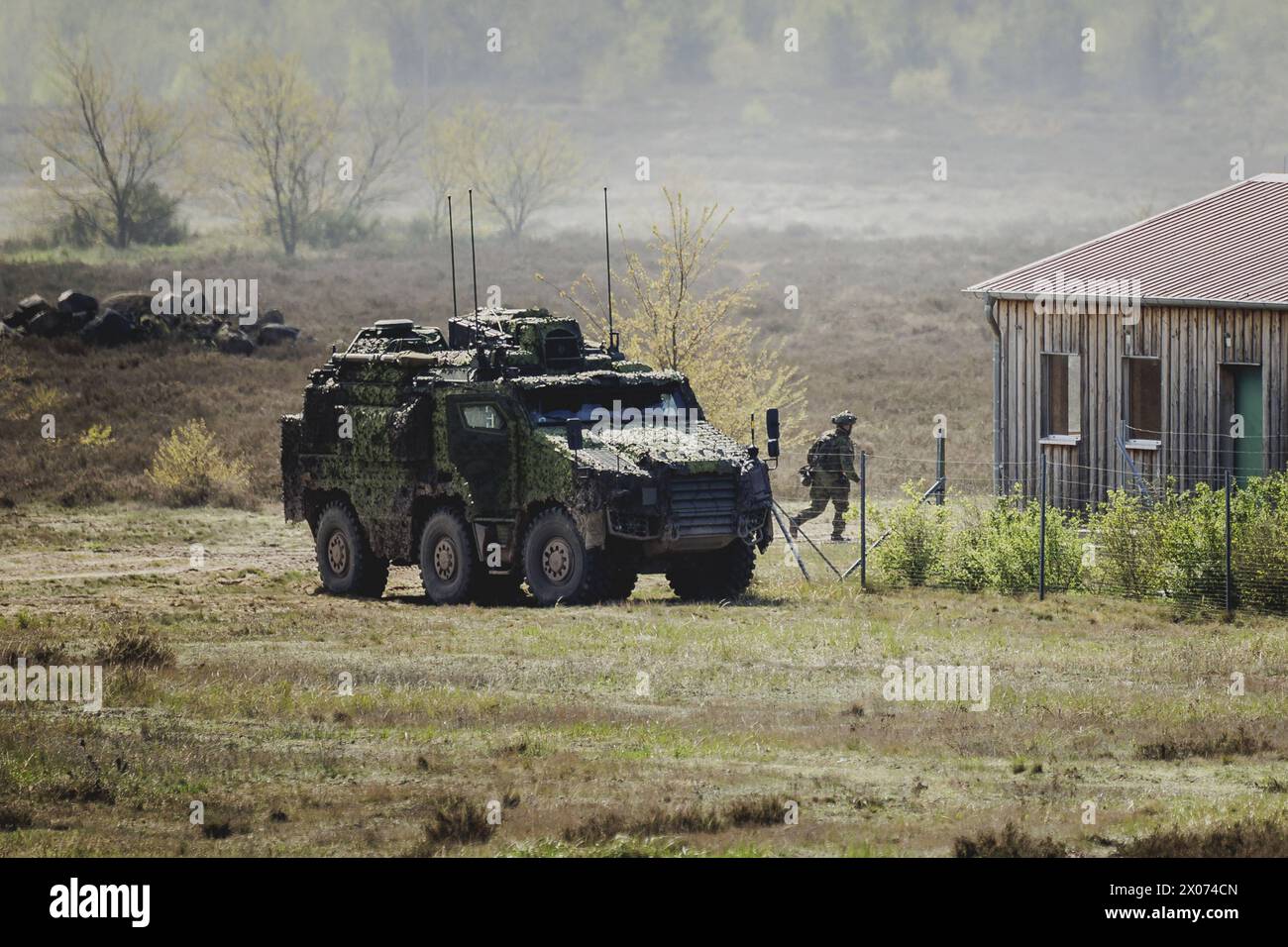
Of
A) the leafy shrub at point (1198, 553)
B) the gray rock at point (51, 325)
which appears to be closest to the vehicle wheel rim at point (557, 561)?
the leafy shrub at point (1198, 553)

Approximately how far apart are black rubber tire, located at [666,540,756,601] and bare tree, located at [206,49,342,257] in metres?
65.9

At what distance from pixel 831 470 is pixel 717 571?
22.3ft

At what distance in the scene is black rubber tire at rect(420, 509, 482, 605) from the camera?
75.0 feet

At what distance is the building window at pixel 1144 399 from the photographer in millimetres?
25922

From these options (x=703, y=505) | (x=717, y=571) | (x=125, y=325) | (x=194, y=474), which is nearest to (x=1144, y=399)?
(x=717, y=571)

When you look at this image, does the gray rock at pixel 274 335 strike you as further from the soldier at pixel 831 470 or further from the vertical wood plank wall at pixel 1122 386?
the vertical wood plank wall at pixel 1122 386

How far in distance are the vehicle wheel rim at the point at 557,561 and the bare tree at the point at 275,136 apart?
6583cm

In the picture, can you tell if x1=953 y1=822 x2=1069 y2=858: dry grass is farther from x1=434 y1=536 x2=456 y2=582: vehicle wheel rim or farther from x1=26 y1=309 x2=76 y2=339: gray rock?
x1=26 y1=309 x2=76 y2=339: gray rock

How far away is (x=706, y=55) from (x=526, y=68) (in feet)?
46.5

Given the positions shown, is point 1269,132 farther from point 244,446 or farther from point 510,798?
point 510,798

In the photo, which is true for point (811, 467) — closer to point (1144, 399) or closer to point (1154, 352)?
point (1144, 399)

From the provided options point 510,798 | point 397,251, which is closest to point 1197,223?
point 510,798

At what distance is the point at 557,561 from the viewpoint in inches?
864

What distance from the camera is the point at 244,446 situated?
40.5 metres
